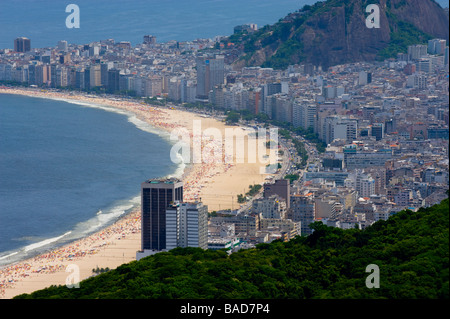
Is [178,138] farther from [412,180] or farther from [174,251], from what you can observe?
[174,251]

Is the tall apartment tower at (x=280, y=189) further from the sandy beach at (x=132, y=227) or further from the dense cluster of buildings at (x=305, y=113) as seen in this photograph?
the sandy beach at (x=132, y=227)

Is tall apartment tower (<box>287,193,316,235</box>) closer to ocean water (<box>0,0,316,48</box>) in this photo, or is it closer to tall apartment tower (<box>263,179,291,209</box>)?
tall apartment tower (<box>263,179,291,209</box>)

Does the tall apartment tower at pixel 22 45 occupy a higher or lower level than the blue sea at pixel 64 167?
higher

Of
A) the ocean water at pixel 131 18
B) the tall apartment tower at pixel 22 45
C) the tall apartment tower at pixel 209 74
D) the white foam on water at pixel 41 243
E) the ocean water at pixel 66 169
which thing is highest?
the ocean water at pixel 131 18

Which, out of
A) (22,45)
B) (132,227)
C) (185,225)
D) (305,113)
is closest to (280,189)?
(132,227)

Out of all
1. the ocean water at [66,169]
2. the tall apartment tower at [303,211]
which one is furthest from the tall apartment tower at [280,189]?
the ocean water at [66,169]

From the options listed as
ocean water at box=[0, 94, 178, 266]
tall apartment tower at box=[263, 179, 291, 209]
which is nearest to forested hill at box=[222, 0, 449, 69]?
ocean water at box=[0, 94, 178, 266]

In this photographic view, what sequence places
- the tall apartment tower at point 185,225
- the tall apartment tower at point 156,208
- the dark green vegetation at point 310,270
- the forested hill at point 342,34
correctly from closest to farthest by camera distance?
the dark green vegetation at point 310,270, the tall apartment tower at point 185,225, the tall apartment tower at point 156,208, the forested hill at point 342,34

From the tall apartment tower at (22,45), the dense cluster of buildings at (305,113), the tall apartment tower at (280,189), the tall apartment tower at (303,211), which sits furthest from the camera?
the tall apartment tower at (22,45)
